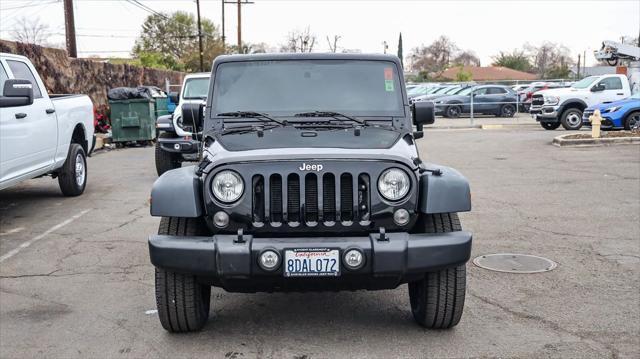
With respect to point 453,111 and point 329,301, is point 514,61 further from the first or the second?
point 329,301

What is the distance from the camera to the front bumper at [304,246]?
13.1 feet

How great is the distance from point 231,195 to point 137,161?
12.0 metres

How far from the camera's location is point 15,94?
734cm

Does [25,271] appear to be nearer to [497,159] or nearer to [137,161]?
[137,161]

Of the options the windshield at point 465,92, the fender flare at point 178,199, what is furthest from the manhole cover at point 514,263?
the windshield at point 465,92

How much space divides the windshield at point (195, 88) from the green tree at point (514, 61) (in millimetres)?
81689

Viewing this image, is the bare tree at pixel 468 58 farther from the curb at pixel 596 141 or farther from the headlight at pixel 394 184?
the headlight at pixel 394 184

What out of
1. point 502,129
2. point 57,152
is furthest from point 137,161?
point 502,129

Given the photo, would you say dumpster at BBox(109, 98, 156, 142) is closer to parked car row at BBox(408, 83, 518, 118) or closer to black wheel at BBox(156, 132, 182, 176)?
black wheel at BBox(156, 132, 182, 176)

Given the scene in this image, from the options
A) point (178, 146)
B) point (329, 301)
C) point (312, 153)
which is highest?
point (312, 153)

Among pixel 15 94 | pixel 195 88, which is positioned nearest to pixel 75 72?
pixel 195 88

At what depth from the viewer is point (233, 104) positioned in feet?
17.6

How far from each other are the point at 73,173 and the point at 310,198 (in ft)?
22.5

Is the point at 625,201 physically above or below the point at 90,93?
below
